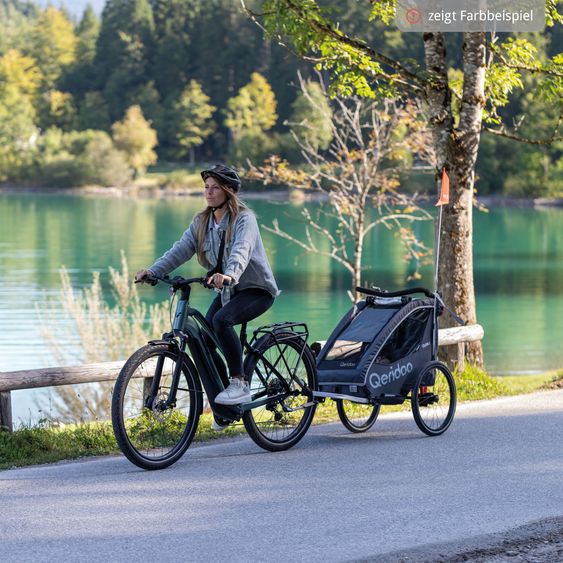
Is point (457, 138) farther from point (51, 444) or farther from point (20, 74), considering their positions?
point (20, 74)

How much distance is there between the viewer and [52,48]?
185125mm

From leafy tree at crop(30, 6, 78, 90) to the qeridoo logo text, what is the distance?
174 meters

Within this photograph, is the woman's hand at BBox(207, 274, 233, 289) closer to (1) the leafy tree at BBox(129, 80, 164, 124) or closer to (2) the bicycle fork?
(2) the bicycle fork

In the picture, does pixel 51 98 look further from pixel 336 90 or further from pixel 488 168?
pixel 336 90

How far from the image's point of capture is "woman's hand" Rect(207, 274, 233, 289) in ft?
24.3

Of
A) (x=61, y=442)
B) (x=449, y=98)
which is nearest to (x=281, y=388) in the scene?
(x=61, y=442)

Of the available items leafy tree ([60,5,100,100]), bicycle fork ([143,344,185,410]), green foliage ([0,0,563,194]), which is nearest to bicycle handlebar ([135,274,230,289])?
bicycle fork ([143,344,185,410])

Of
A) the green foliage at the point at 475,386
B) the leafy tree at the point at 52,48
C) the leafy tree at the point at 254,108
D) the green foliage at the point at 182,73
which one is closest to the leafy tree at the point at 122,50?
the green foliage at the point at 182,73

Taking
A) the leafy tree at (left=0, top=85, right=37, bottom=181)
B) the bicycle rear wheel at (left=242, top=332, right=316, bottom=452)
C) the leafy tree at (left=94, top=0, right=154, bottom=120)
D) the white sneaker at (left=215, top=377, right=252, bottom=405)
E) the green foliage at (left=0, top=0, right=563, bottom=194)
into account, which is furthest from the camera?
the leafy tree at (left=94, top=0, right=154, bottom=120)

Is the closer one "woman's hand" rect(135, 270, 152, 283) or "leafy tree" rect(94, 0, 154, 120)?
"woman's hand" rect(135, 270, 152, 283)

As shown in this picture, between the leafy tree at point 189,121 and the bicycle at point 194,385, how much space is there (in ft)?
459

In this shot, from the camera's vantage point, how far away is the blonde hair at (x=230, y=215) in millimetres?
7902

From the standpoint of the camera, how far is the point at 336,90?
43.7 ft

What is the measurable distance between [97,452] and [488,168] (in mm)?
95502
